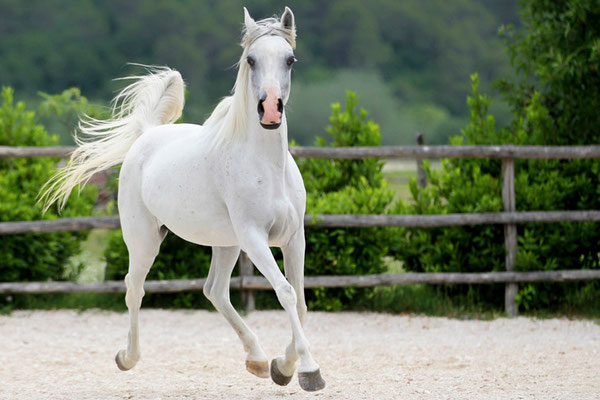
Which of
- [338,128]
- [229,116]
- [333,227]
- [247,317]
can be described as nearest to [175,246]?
[247,317]

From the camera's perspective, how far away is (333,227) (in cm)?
714

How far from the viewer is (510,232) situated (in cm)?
691

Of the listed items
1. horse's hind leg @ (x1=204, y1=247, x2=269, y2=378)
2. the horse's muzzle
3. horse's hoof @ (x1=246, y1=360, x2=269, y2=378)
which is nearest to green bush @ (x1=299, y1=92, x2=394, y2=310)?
horse's hind leg @ (x1=204, y1=247, x2=269, y2=378)

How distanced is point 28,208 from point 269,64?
15.6ft

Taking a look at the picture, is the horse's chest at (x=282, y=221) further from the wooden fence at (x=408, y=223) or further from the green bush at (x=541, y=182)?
the green bush at (x=541, y=182)

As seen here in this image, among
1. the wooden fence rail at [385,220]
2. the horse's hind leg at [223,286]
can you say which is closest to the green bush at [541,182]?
the wooden fence rail at [385,220]

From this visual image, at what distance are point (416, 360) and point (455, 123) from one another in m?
18.2

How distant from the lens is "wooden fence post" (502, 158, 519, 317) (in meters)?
6.91

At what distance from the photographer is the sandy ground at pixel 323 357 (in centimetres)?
432

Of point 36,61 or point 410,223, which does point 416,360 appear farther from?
point 36,61

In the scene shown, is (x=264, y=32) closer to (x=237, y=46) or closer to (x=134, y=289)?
(x=134, y=289)

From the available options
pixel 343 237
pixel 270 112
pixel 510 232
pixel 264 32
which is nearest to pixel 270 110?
pixel 270 112

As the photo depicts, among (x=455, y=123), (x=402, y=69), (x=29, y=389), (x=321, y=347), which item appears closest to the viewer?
(x=29, y=389)

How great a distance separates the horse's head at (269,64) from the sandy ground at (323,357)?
1721 mm
